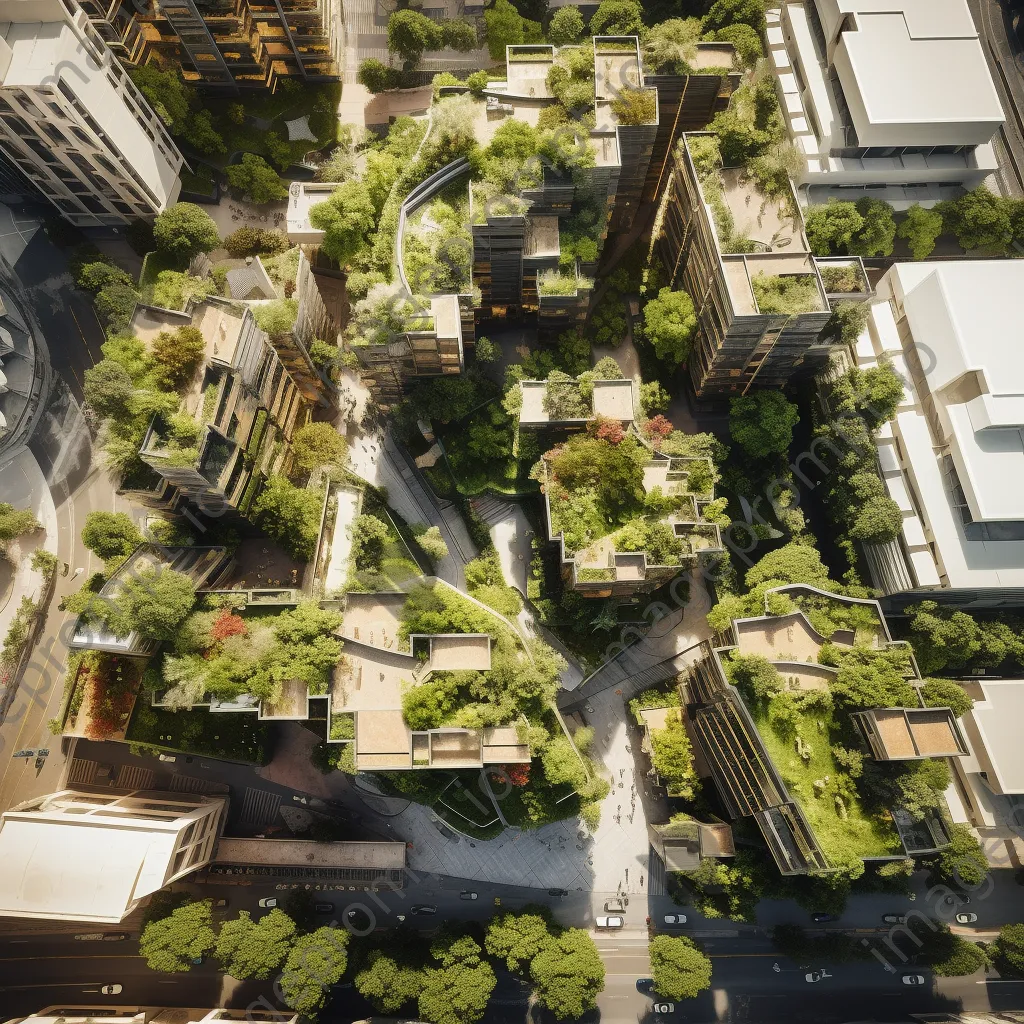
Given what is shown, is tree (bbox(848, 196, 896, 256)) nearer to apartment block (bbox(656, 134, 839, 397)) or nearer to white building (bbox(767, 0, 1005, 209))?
white building (bbox(767, 0, 1005, 209))

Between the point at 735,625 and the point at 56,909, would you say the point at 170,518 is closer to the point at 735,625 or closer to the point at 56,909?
the point at 56,909

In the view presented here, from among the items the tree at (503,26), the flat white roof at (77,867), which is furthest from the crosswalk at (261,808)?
the tree at (503,26)

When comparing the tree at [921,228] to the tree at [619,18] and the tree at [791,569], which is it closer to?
the tree at [619,18]

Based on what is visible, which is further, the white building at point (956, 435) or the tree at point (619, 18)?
the tree at point (619, 18)

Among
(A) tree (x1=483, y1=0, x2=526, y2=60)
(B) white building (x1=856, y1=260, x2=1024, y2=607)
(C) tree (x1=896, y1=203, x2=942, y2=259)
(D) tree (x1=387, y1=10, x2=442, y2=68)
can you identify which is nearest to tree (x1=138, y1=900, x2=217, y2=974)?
(B) white building (x1=856, y1=260, x2=1024, y2=607)

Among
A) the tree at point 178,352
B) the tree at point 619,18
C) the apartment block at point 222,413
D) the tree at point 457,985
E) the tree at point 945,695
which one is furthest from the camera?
the tree at point 619,18

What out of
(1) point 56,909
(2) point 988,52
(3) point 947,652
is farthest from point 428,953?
(2) point 988,52
